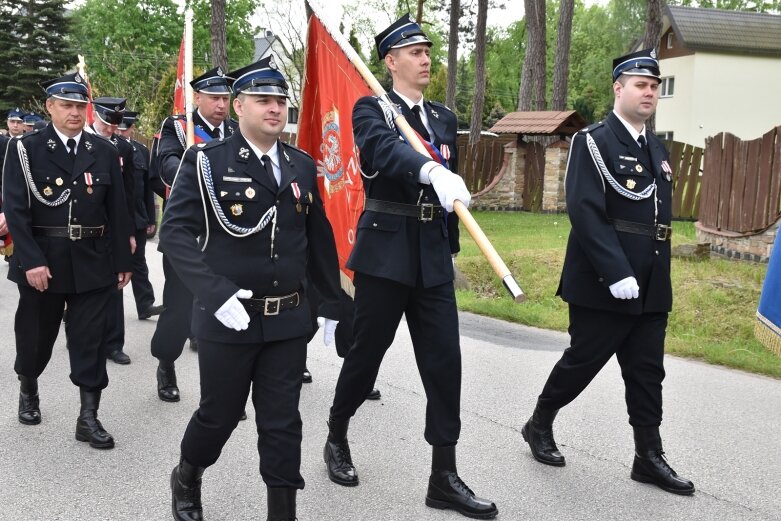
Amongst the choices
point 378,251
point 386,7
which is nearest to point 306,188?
point 378,251

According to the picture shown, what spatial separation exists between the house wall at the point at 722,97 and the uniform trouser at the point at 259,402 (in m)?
40.0

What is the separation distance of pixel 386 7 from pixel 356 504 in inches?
1875

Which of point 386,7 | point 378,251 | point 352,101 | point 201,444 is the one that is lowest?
point 201,444

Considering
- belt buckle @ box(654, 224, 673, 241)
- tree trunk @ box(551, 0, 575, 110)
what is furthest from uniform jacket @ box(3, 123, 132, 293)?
tree trunk @ box(551, 0, 575, 110)

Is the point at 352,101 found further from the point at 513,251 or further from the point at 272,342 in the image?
the point at 513,251

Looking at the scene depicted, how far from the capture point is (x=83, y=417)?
4973 mm

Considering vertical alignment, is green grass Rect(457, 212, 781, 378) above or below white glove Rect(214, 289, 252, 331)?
below

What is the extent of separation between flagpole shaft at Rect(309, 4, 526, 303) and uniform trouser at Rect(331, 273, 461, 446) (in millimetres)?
371

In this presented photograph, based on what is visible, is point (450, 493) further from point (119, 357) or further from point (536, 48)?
point (536, 48)

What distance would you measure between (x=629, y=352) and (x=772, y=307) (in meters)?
0.80

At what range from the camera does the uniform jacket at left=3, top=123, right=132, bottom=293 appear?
16.2 feet

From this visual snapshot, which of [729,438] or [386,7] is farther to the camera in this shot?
[386,7]

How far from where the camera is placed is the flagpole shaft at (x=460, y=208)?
122 inches

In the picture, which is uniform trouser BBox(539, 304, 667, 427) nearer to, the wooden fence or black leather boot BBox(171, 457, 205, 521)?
black leather boot BBox(171, 457, 205, 521)
